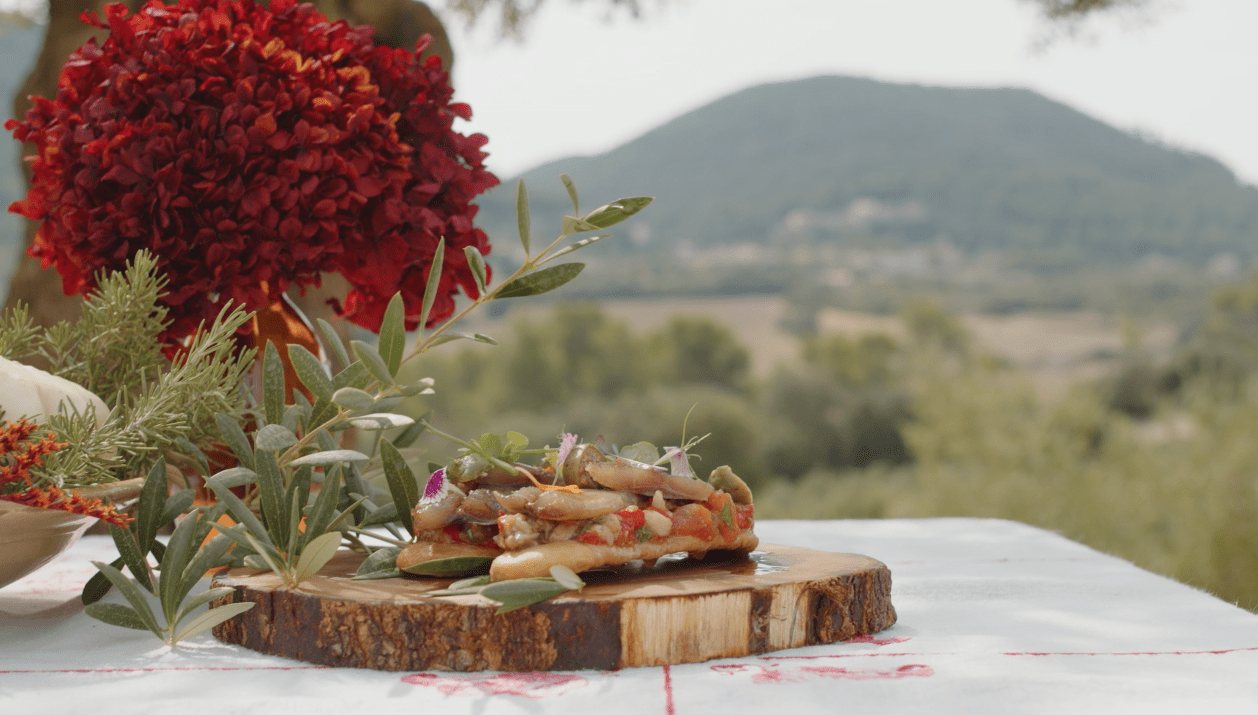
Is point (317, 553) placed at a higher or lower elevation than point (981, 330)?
lower

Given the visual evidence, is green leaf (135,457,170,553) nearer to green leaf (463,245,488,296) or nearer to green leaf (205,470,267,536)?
green leaf (205,470,267,536)

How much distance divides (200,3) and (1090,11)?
10.8 feet

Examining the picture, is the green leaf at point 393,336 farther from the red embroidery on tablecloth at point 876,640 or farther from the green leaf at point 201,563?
the red embroidery on tablecloth at point 876,640

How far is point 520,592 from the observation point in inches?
22.9

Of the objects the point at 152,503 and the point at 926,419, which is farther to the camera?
the point at 926,419

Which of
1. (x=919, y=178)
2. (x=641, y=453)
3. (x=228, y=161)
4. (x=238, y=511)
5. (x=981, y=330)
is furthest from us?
(x=919, y=178)

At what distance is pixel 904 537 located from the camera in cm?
136

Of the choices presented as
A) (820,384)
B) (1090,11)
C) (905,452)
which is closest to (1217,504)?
(1090,11)

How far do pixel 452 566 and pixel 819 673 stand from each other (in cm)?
28

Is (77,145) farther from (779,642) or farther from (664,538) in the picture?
(779,642)

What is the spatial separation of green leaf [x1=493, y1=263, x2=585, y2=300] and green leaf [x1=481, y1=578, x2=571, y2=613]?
0.84ft

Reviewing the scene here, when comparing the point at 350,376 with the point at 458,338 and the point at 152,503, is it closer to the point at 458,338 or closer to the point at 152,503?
the point at 458,338

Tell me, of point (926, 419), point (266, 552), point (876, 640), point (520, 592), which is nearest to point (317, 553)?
point (266, 552)

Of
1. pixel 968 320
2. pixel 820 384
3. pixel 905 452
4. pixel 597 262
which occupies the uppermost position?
pixel 597 262
